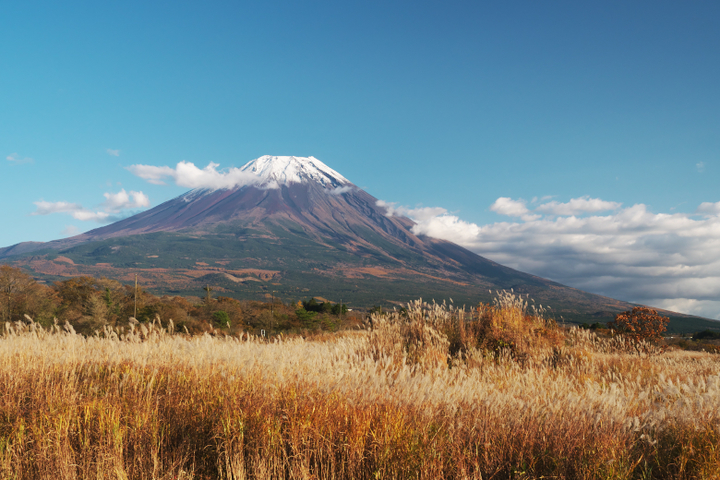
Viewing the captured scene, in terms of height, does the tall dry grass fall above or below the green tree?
above

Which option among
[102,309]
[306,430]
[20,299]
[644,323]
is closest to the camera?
[306,430]

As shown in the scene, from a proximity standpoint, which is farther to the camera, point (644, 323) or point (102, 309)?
point (102, 309)

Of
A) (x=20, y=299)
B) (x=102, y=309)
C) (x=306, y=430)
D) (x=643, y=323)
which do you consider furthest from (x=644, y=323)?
(x=20, y=299)

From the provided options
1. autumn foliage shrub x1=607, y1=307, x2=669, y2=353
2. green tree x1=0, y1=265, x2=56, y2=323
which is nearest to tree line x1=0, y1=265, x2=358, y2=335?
green tree x1=0, y1=265, x2=56, y2=323

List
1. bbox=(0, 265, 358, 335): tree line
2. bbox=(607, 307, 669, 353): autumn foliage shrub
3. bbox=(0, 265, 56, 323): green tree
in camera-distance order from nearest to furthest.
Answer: bbox=(607, 307, 669, 353): autumn foliage shrub < bbox=(0, 265, 358, 335): tree line < bbox=(0, 265, 56, 323): green tree

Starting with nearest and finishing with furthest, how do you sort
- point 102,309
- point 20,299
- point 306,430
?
point 306,430 < point 102,309 < point 20,299

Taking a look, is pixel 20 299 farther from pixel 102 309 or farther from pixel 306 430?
pixel 306 430

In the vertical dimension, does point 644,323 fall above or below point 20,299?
above

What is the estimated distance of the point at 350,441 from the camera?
339cm

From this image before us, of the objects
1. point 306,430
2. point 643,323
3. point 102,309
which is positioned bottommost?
point 102,309

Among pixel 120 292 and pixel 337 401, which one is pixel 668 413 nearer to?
pixel 337 401

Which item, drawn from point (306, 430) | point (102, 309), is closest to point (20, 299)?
point (102, 309)

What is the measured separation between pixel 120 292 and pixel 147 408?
118ft

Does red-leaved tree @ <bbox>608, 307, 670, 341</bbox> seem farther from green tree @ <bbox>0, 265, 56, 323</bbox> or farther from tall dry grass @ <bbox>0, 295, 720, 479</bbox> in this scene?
green tree @ <bbox>0, 265, 56, 323</bbox>
